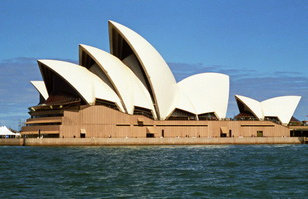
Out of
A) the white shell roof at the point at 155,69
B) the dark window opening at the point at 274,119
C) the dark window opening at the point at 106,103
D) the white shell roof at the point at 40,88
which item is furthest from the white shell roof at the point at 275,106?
the white shell roof at the point at 40,88

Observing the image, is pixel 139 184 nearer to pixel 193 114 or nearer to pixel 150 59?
pixel 150 59

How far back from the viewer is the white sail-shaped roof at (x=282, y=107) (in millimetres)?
95750

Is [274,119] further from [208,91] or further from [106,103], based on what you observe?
[106,103]

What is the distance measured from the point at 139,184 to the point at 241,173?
8.21 metres

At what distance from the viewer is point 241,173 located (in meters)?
29.7

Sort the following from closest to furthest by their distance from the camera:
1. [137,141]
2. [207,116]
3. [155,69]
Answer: [137,141], [155,69], [207,116]

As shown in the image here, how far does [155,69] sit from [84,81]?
41.3ft

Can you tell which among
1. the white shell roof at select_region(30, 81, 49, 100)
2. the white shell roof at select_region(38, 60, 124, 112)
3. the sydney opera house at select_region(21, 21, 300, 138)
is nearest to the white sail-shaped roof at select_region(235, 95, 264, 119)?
the sydney opera house at select_region(21, 21, 300, 138)

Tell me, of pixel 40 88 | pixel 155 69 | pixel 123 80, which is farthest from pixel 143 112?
pixel 40 88

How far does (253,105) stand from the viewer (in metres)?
94.7

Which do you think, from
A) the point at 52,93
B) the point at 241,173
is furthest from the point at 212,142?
the point at 241,173

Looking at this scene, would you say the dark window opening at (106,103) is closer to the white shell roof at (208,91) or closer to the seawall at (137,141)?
the seawall at (137,141)

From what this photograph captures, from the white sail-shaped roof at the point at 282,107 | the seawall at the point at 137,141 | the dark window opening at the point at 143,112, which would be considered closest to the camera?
the seawall at the point at 137,141

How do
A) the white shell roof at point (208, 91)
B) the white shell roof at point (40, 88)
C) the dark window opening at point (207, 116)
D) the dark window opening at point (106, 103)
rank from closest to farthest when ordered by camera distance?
the dark window opening at point (106, 103), the white shell roof at point (208, 91), the dark window opening at point (207, 116), the white shell roof at point (40, 88)
